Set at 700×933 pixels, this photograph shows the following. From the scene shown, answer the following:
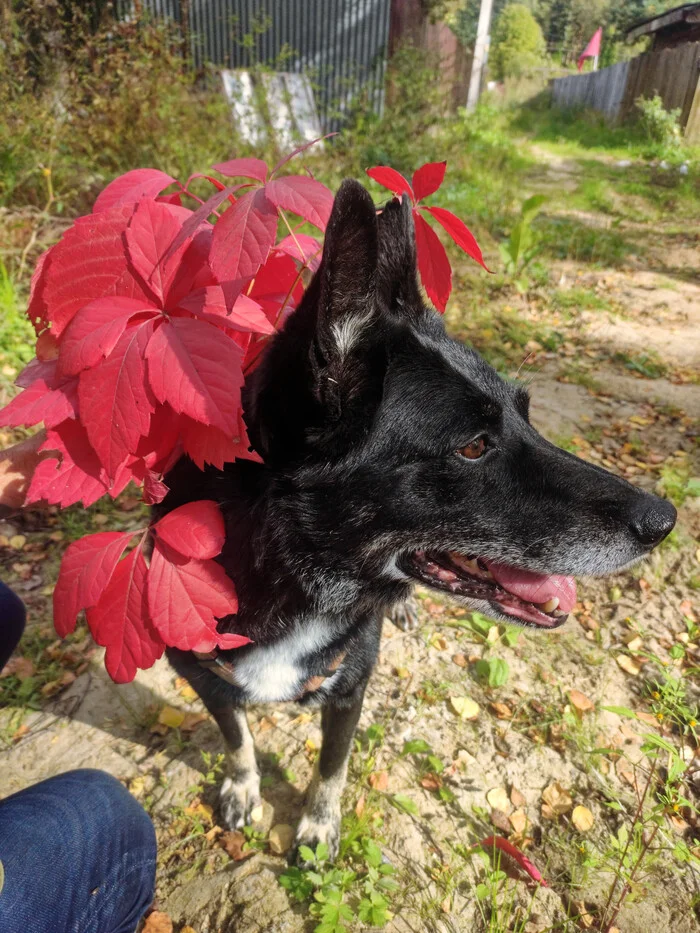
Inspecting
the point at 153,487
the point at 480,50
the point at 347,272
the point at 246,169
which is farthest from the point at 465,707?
the point at 480,50

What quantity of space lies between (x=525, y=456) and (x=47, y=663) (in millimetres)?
2453

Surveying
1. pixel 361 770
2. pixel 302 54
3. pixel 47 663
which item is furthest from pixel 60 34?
pixel 361 770

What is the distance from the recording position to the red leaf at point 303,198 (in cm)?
104

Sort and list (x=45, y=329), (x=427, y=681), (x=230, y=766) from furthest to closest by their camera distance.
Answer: (x=427, y=681) → (x=230, y=766) → (x=45, y=329)

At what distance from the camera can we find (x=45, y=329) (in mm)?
1289

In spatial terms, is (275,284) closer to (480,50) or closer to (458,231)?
(458,231)

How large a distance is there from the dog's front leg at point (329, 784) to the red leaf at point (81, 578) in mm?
1031

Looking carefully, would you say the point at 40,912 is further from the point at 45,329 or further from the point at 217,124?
the point at 217,124

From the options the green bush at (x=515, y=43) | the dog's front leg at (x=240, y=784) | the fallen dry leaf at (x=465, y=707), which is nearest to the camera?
the dog's front leg at (x=240, y=784)

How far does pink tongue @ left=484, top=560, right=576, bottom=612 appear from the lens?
1.68 m

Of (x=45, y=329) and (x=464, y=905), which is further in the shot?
(x=464, y=905)

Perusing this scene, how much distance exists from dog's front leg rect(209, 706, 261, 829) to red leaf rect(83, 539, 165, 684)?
95 cm

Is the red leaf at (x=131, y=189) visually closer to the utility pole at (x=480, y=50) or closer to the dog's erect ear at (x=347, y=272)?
the dog's erect ear at (x=347, y=272)

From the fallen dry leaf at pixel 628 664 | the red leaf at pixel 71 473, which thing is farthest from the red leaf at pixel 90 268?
the fallen dry leaf at pixel 628 664
